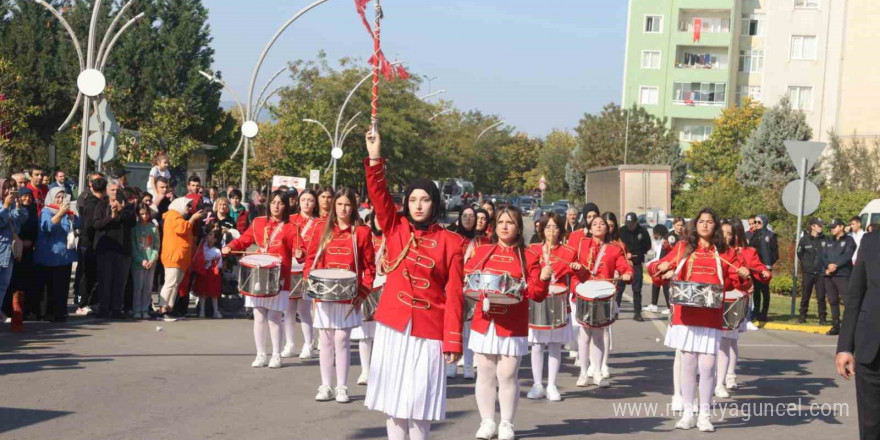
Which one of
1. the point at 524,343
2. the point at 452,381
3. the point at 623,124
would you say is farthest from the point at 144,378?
the point at 623,124

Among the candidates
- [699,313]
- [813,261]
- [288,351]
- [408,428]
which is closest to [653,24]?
[813,261]

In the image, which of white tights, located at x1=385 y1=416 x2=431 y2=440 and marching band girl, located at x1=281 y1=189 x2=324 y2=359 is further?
marching band girl, located at x1=281 y1=189 x2=324 y2=359

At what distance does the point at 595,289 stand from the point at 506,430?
9.16ft

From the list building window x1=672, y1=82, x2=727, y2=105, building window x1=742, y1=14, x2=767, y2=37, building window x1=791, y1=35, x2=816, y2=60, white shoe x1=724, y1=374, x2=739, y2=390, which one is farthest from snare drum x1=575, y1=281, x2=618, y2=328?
building window x1=742, y1=14, x2=767, y2=37

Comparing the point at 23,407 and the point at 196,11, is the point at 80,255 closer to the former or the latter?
the point at 23,407

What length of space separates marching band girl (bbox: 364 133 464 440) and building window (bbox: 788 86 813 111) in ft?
218

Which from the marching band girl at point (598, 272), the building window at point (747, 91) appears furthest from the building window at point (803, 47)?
the marching band girl at point (598, 272)

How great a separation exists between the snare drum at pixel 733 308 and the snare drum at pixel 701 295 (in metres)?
1.00

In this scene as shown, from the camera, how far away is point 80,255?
53.4ft

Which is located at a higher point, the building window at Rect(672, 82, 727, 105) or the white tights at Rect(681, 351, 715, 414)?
the building window at Rect(672, 82, 727, 105)

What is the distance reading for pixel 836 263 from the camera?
19.1 meters

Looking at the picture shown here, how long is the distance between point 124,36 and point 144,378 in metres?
52.6

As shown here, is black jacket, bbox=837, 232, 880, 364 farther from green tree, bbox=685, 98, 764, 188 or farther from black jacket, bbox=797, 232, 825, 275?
green tree, bbox=685, 98, 764, 188

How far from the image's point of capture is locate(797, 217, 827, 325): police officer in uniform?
19656mm
